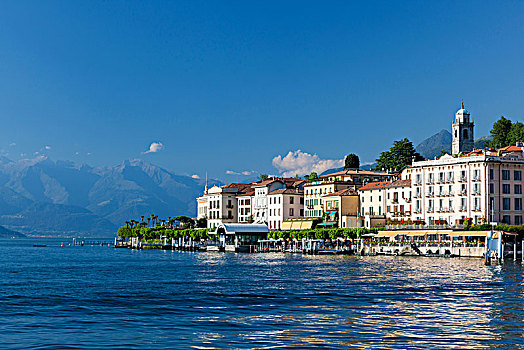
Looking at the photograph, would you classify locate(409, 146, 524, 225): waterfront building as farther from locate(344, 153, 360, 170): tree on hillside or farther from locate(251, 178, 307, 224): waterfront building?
locate(344, 153, 360, 170): tree on hillside

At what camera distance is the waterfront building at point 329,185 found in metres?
151

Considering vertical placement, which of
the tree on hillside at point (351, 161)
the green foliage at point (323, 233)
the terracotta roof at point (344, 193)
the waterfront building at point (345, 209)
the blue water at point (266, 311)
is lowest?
the blue water at point (266, 311)

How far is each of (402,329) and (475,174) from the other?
265 ft

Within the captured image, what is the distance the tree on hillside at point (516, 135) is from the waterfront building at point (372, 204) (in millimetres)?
39563

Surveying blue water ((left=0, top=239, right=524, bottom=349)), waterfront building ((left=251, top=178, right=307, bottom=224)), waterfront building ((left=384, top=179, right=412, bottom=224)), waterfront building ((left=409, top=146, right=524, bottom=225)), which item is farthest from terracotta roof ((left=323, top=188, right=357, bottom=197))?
blue water ((left=0, top=239, right=524, bottom=349))

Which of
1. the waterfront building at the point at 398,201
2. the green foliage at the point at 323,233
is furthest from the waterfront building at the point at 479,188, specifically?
the green foliage at the point at 323,233

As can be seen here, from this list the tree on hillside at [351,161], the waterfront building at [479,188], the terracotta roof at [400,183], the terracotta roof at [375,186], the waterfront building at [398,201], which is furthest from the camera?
the tree on hillside at [351,161]

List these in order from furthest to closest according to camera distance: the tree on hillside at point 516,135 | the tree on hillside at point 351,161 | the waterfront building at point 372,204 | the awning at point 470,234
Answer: the tree on hillside at point 351,161
the tree on hillside at point 516,135
the waterfront building at point 372,204
the awning at point 470,234

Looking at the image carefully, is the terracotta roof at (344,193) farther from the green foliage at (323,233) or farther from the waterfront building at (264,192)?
the waterfront building at (264,192)

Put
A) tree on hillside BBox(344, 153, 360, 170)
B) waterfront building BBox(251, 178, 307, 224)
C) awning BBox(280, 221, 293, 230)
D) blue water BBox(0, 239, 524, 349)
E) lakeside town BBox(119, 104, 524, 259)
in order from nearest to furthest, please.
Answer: blue water BBox(0, 239, 524, 349), lakeside town BBox(119, 104, 524, 259), awning BBox(280, 221, 293, 230), waterfront building BBox(251, 178, 307, 224), tree on hillside BBox(344, 153, 360, 170)

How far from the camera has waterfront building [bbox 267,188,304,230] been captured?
161m

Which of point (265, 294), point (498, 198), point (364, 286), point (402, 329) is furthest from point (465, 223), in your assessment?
point (402, 329)

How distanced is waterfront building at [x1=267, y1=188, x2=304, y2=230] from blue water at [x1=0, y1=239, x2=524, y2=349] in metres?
88.1

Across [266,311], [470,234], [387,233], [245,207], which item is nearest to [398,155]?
[245,207]
